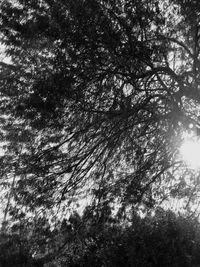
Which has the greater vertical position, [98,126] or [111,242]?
[98,126]

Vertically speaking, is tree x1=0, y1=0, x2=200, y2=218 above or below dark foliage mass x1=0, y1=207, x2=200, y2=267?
above

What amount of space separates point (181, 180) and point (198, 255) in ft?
5.67

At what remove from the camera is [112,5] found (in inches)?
219

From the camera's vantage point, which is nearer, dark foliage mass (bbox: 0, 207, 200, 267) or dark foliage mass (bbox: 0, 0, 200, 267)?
dark foliage mass (bbox: 0, 0, 200, 267)

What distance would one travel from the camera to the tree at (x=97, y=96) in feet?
18.2

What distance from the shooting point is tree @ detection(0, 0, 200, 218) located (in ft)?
18.2

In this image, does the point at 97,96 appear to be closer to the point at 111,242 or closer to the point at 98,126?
the point at 98,126

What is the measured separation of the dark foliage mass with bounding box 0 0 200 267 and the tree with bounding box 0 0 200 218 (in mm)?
23

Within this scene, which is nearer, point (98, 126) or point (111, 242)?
point (98, 126)

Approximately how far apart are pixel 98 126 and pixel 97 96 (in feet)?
A: 2.21

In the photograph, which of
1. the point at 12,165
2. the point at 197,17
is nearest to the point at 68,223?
the point at 12,165

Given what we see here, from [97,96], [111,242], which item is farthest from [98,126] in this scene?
[111,242]

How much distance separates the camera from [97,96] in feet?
20.3

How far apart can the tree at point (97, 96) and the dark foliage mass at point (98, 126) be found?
0.07ft
